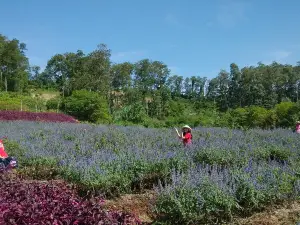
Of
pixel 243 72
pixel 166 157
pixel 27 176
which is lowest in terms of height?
pixel 27 176

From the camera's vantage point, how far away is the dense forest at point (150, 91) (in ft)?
99.8

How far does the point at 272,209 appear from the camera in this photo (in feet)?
18.6

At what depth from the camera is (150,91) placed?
2194 inches

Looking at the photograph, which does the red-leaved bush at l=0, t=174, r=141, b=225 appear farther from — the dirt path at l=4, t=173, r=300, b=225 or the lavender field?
the lavender field

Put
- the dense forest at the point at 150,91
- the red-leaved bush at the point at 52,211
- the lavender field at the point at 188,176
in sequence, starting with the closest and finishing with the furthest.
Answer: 1. the red-leaved bush at the point at 52,211
2. the lavender field at the point at 188,176
3. the dense forest at the point at 150,91

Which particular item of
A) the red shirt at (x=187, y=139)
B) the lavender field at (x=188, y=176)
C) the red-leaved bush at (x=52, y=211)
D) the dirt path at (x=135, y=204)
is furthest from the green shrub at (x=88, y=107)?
the red-leaved bush at (x=52, y=211)

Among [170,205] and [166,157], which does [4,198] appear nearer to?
[170,205]

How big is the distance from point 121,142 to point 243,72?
2567 inches

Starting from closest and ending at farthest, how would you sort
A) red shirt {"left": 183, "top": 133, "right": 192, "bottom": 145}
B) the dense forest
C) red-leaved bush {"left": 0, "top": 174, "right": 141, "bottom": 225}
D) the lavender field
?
red-leaved bush {"left": 0, "top": 174, "right": 141, "bottom": 225} < the lavender field < red shirt {"left": 183, "top": 133, "right": 192, "bottom": 145} < the dense forest

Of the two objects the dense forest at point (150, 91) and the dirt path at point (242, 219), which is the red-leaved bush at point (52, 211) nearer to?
the dirt path at point (242, 219)

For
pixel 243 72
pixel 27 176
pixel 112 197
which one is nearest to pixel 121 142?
pixel 27 176

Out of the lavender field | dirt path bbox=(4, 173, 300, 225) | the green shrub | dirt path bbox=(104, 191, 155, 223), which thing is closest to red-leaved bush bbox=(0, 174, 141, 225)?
dirt path bbox=(4, 173, 300, 225)

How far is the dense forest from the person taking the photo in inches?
1198

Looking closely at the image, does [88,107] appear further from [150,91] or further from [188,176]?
[188,176]
